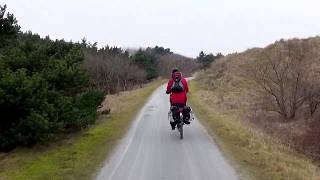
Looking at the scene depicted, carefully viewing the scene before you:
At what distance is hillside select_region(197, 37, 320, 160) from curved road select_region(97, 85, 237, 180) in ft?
17.7

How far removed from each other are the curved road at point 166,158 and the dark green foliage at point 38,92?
2.44 meters

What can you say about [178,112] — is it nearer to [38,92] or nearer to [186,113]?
[186,113]

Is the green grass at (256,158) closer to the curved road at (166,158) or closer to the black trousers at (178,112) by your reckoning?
the curved road at (166,158)

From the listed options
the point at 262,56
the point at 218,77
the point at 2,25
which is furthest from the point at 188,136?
the point at 262,56

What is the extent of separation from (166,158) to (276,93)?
85.3ft

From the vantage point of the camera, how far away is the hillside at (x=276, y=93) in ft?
82.7

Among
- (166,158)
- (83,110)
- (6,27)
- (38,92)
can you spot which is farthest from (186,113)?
(6,27)

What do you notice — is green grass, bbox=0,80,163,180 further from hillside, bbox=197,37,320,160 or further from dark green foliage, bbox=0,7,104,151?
hillside, bbox=197,37,320,160

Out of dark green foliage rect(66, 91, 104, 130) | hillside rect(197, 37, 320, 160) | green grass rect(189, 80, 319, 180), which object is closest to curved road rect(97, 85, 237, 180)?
green grass rect(189, 80, 319, 180)

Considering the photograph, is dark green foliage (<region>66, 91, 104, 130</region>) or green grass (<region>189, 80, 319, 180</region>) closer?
green grass (<region>189, 80, 319, 180</region>)

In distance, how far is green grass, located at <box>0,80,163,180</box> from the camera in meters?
11.6

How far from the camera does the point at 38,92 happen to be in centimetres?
1553

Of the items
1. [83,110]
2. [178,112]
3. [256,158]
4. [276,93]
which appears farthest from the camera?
[276,93]

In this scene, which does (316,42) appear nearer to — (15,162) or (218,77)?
(218,77)
